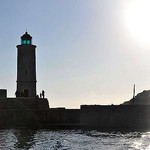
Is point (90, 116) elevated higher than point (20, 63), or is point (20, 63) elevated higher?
point (20, 63)

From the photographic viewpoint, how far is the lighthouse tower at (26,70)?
46.1 meters

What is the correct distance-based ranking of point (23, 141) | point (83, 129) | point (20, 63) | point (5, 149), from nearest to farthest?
point (5, 149) < point (23, 141) < point (83, 129) < point (20, 63)

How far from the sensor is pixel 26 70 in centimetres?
4609

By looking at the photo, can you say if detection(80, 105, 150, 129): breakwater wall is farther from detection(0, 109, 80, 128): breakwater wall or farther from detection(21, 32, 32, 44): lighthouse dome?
detection(21, 32, 32, 44): lighthouse dome

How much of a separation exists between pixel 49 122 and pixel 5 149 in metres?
18.3

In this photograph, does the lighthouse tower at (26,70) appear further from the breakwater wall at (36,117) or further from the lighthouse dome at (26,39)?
the breakwater wall at (36,117)

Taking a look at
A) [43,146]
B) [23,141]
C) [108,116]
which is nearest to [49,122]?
[108,116]

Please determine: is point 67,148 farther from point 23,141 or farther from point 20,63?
point 20,63

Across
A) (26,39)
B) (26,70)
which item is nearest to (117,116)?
(26,70)

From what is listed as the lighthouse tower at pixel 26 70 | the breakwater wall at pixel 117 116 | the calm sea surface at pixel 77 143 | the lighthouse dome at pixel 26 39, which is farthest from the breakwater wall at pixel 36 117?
the lighthouse dome at pixel 26 39

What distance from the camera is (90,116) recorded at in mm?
38031

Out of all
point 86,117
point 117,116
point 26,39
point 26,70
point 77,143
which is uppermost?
point 26,39

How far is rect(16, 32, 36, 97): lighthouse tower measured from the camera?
151 ft

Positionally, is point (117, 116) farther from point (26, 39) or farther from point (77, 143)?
point (26, 39)
